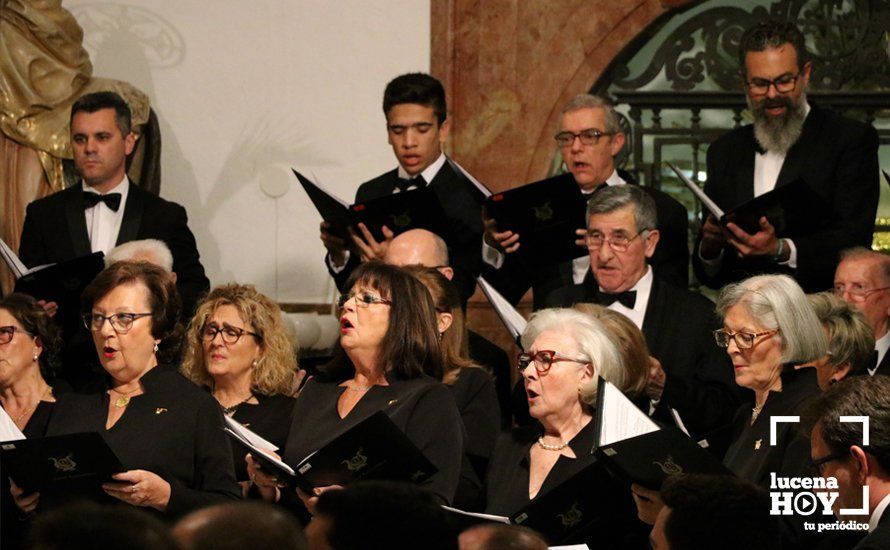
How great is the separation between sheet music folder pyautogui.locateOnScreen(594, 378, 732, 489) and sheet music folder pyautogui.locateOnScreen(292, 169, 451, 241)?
1741 millimetres

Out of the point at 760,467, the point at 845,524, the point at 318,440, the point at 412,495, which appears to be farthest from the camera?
the point at 318,440

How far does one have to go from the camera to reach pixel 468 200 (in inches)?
244

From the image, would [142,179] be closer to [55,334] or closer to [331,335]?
[331,335]

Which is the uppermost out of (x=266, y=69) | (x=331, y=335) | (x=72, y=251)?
(x=266, y=69)

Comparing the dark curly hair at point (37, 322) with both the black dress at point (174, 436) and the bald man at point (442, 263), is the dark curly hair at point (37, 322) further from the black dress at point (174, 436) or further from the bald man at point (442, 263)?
the bald man at point (442, 263)

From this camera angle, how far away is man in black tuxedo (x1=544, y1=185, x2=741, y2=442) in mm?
5180

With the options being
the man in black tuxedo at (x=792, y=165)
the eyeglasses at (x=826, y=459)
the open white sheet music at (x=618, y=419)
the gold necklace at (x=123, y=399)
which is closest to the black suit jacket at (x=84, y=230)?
the gold necklace at (x=123, y=399)

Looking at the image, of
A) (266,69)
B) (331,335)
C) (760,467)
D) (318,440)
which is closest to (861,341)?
(760,467)

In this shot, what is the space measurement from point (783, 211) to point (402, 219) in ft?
4.50

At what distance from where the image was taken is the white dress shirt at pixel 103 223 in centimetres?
648

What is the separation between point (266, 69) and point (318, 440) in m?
3.60

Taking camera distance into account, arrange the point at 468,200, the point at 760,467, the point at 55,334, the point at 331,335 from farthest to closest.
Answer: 1. the point at 331,335
2. the point at 468,200
3. the point at 55,334
4. the point at 760,467

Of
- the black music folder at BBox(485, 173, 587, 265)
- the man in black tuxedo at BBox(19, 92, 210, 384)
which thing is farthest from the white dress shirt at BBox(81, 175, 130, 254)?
the black music folder at BBox(485, 173, 587, 265)

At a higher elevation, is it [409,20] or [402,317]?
[409,20]
